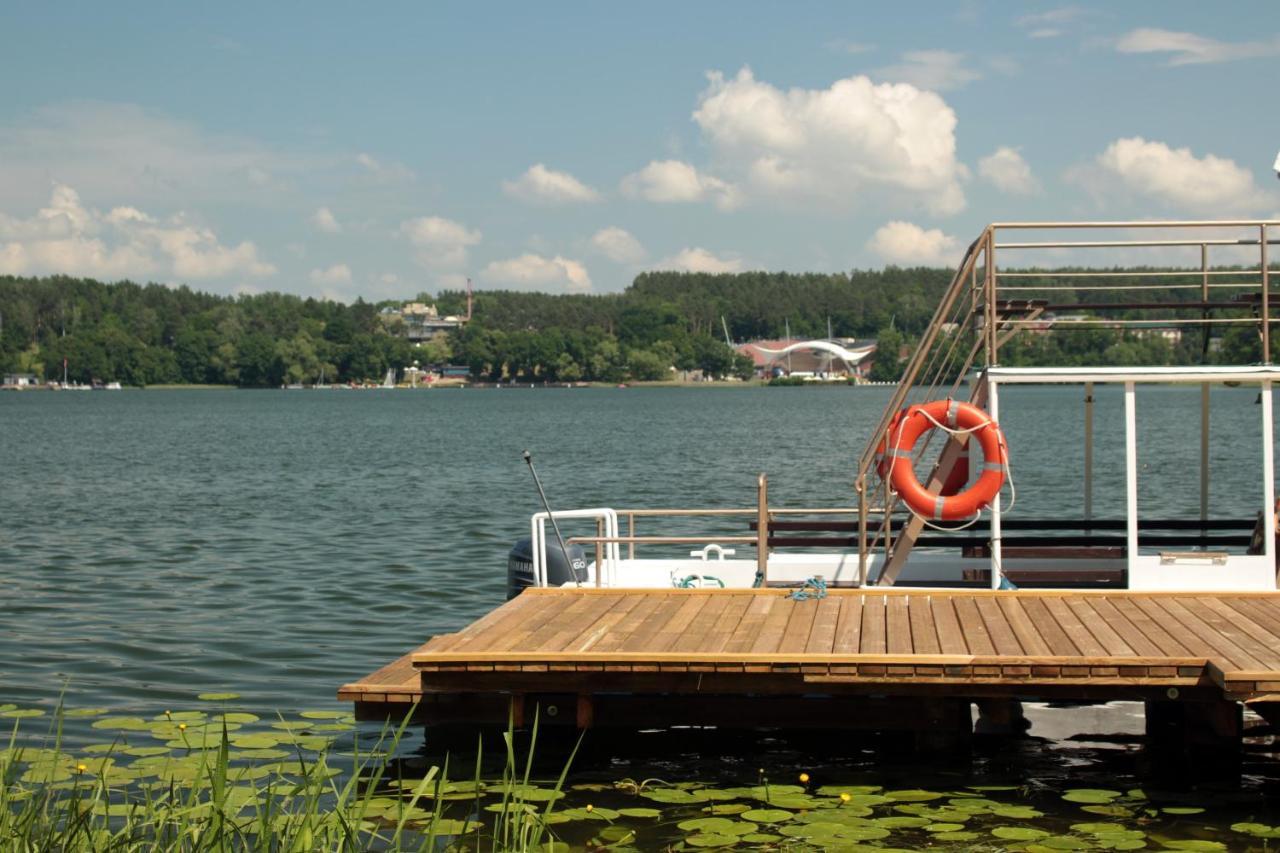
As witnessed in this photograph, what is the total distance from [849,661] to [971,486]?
8.91ft

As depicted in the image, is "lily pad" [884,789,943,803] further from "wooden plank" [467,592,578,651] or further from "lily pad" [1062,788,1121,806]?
"wooden plank" [467,592,578,651]

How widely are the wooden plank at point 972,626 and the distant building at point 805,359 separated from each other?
148655mm

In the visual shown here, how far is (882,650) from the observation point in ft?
27.6

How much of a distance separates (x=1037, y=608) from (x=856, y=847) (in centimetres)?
290

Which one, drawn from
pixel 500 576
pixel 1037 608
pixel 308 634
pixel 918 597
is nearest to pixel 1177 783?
pixel 1037 608

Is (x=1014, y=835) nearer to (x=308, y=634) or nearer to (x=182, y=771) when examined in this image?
(x=182, y=771)

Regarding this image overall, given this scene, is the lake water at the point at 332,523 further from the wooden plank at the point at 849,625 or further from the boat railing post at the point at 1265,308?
the boat railing post at the point at 1265,308

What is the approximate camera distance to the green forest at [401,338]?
16512cm

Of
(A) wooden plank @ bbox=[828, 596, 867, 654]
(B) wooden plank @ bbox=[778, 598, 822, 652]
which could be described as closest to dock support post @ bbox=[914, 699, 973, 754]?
(A) wooden plank @ bbox=[828, 596, 867, 654]

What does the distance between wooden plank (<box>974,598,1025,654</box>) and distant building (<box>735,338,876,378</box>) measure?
14866 centimetres

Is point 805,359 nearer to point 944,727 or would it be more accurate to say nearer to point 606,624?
point 606,624

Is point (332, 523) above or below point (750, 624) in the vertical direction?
below

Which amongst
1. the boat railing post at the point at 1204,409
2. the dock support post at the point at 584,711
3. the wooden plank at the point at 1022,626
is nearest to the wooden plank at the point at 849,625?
the wooden plank at the point at 1022,626

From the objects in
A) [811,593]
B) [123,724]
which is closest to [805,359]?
[811,593]
